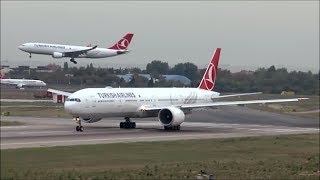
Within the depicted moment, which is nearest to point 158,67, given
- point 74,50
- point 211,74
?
point 74,50

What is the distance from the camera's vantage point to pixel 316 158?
119 ft

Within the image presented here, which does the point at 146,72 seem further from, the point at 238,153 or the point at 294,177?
the point at 294,177

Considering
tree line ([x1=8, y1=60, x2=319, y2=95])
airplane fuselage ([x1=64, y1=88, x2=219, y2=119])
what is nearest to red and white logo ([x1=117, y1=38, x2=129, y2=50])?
tree line ([x1=8, y1=60, x2=319, y2=95])

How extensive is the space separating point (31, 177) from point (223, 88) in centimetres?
9192

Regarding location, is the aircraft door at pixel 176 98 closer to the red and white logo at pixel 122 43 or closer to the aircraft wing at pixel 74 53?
the aircraft wing at pixel 74 53

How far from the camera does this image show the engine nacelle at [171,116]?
55.6 m

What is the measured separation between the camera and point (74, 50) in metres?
125

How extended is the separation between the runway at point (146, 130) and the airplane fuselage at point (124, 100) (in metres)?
1.25

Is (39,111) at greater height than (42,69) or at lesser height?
lesser

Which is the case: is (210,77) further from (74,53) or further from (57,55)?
(74,53)

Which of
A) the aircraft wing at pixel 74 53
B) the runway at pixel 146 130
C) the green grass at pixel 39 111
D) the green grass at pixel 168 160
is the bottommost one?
the green grass at pixel 168 160

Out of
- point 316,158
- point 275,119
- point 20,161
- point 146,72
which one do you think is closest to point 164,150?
point 316,158

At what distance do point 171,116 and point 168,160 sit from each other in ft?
72.4

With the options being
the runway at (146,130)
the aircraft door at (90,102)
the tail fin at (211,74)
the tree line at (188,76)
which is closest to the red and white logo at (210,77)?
the tail fin at (211,74)
